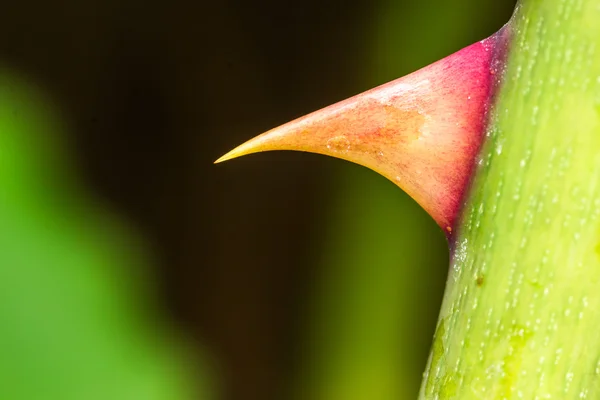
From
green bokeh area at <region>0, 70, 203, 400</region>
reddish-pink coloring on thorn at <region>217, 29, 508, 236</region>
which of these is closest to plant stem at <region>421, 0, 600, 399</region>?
reddish-pink coloring on thorn at <region>217, 29, 508, 236</region>

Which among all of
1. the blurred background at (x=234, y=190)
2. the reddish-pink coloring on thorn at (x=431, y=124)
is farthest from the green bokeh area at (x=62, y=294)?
the reddish-pink coloring on thorn at (x=431, y=124)

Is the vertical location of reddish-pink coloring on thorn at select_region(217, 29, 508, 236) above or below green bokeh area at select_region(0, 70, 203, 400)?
above

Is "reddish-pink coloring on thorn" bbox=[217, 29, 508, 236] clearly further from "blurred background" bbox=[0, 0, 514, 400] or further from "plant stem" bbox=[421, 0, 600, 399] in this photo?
"blurred background" bbox=[0, 0, 514, 400]

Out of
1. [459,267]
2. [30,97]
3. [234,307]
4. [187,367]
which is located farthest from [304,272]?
[459,267]

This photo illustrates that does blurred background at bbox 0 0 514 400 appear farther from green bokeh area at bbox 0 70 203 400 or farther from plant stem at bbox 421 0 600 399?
plant stem at bbox 421 0 600 399

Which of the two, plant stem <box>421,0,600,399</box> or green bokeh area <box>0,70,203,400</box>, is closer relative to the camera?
plant stem <box>421,0,600,399</box>

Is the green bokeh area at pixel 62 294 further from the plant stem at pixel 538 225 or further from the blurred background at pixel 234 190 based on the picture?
the plant stem at pixel 538 225
